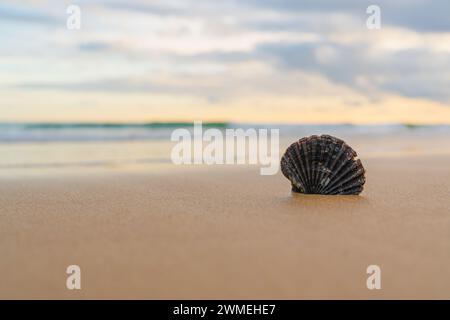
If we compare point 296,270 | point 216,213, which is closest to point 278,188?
point 216,213

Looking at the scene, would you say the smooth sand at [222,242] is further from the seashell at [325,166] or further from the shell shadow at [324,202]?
the seashell at [325,166]

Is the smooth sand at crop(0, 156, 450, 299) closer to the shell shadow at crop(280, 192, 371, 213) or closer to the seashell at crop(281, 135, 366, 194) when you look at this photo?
the shell shadow at crop(280, 192, 371, 213)

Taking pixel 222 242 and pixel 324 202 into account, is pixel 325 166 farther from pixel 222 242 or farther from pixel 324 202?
pixel 222 242

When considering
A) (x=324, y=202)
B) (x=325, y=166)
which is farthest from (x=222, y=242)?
(x=325, y=166)

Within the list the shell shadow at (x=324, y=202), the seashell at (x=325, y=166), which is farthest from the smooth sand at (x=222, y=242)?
the seashell at (x=325, y=166)

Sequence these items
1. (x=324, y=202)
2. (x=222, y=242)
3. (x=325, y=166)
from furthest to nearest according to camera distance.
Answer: (x=325, y=166)
(x=324, y=202)
(x=222, y=242)

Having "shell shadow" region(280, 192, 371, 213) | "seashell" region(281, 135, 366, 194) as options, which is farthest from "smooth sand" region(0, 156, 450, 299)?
"seashell" region(281, 135, 366, 194)

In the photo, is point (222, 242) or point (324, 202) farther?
point (324, 202)
